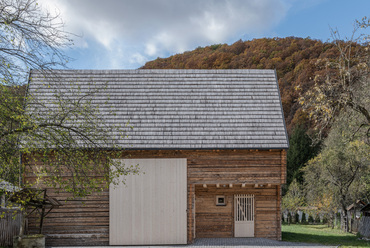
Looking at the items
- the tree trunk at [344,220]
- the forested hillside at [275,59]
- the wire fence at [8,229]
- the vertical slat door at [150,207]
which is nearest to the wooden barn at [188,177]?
the vertical slat door at [150,207]

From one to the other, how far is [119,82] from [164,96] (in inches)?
87.2

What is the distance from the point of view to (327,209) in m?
31.0

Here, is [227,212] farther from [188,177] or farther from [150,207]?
[150,207]

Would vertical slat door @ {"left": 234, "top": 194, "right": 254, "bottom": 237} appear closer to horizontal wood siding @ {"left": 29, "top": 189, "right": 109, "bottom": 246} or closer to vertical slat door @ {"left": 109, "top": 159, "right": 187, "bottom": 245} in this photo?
vertical slat door @ {"left": 109, "top": 159, "right": 187, "bottom": 245}

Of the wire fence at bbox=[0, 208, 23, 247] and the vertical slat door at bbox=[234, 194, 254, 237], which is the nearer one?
the wire fence at bbox=[0, 208, 23, 247]

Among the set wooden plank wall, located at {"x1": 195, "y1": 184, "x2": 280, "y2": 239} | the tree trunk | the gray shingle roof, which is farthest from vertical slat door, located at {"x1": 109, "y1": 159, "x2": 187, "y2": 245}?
the tree trunk

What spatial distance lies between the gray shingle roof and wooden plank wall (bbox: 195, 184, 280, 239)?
219cm

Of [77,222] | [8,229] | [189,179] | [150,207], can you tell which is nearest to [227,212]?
[189,179]

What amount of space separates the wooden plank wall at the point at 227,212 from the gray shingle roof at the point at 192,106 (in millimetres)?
2190

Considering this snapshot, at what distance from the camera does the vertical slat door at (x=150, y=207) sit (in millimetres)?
16844

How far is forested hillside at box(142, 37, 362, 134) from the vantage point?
4728 centimetres

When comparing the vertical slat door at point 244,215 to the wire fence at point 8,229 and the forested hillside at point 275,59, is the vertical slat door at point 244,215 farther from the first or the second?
the forested hillside at point 275,59

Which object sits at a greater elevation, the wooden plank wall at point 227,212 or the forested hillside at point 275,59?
the forested hillside at point 275,59

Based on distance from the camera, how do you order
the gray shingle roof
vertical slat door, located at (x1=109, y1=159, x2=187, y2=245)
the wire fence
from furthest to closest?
the gray shingle roof, vertical slat door, located at (x1=109, y1=159, x2=187, y2=245), the wire fence
